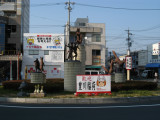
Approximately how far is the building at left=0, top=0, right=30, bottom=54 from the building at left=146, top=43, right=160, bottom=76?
2892 cm

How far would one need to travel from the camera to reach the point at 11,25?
1551 inches

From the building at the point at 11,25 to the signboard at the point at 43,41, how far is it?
3.22 metres

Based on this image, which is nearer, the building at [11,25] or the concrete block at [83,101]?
the concrete block at [83,101]

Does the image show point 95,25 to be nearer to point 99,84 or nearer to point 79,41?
point 79,41

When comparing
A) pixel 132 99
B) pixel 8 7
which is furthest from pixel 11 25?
pixel 132 99

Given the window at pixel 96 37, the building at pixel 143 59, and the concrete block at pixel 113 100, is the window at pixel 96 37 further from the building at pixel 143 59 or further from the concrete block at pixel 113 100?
the concrete block at pixel 113 100

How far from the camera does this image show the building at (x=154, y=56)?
49.1 meters

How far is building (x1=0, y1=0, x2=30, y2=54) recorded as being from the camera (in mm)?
38188

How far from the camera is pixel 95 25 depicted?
42656 millimetres

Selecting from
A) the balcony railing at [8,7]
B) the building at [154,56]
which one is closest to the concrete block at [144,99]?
the balcony railing at [8,7]

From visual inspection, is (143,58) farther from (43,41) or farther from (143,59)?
(43,41)

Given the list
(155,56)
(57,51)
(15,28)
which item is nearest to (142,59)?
(155,56)

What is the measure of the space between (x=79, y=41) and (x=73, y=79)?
4.64 metres

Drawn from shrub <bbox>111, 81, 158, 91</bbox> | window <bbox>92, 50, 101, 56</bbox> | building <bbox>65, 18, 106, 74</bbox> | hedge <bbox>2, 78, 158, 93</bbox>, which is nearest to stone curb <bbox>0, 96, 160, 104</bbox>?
hedge <bbox>2, 78, 158, 93</bbox>
